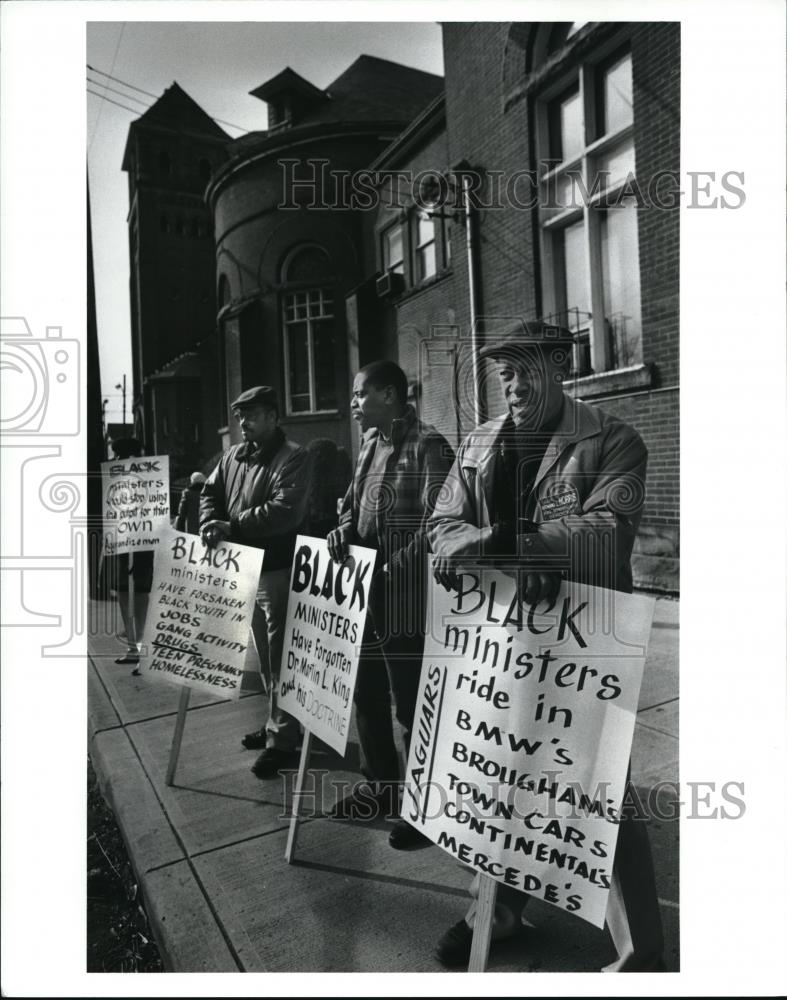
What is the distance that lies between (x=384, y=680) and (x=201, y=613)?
38.4 inches

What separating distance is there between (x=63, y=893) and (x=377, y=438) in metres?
2.08

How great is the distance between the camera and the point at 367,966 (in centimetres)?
197

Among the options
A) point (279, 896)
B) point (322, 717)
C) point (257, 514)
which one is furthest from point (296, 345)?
point (279, 896)

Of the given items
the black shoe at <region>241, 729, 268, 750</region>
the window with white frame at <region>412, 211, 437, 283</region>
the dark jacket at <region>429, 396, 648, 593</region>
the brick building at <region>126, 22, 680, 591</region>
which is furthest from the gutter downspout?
the black shoe at <region>241, 729, 268, 750</region>

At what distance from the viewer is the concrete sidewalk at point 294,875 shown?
1979 millimetres

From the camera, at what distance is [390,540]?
2.71 meters

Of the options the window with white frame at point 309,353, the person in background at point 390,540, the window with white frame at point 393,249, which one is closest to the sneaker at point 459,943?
the person in background at point 390,540

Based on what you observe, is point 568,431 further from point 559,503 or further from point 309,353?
point 309,353

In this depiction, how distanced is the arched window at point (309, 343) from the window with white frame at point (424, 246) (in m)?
0.44

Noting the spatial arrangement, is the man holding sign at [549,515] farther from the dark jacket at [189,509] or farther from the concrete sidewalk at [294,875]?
the dark jacket at [189,509]

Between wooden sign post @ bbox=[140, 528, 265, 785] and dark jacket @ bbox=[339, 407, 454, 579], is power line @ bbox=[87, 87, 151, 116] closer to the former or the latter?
dark jacket @ bbox=[339, 407, 454, 579]

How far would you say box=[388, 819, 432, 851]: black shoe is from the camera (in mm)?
2424

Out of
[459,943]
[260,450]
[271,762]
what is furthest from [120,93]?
[459,943]

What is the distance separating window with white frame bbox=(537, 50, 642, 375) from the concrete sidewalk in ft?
6.55
